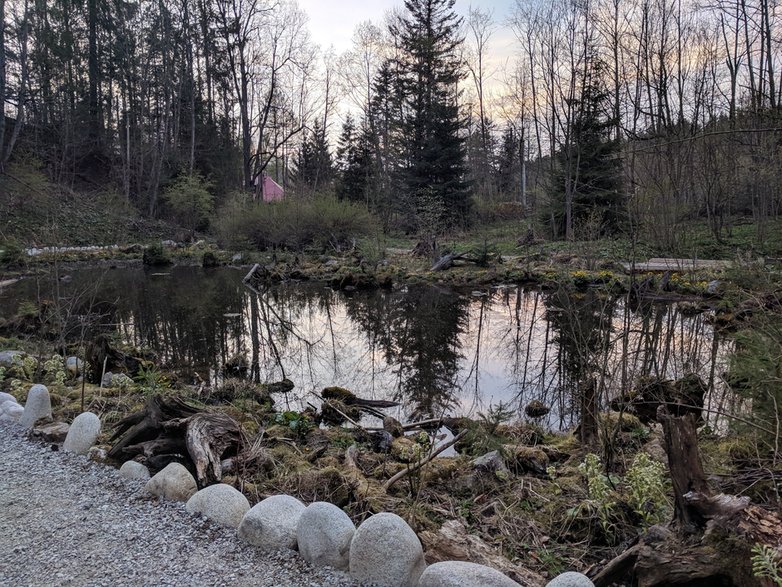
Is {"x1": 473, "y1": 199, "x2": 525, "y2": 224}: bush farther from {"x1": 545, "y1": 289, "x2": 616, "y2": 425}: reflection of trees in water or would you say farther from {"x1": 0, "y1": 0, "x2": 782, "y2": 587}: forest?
{"x1": 545, "y1": 289, "x2": 616, "y2": 425}: reflection of trees in water

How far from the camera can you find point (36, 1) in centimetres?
2116

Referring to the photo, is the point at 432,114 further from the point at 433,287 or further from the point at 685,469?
the point at 685,469

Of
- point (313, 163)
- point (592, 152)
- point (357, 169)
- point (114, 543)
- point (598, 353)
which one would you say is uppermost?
point (313, 163)

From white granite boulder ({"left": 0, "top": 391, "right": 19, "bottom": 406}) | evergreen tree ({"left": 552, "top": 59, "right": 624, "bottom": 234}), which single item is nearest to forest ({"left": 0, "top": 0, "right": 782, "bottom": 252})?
evergreen tree ({"left": 552, "top": 59, "right": 624, "bottom": 234})

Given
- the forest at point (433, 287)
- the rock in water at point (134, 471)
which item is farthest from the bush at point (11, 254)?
the rock in water at point (134, 471)

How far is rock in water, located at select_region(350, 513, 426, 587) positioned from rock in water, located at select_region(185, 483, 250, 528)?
810mm

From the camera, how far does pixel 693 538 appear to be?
6.57 feet

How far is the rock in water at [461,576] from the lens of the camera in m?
2.09

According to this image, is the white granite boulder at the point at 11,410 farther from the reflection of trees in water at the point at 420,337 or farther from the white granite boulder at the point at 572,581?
the white granite boulder at the point at 572,581

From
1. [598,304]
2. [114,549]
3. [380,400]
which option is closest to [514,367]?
[380,400]

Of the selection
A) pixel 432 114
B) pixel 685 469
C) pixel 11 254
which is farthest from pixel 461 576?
pixel 432 114

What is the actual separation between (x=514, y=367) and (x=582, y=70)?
686 inches

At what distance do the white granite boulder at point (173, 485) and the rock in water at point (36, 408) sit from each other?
1713 millimetres

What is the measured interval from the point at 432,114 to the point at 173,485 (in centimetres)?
2674
